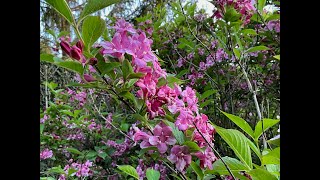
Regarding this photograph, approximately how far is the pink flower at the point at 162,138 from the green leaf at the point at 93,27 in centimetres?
23

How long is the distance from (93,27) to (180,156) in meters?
0.31

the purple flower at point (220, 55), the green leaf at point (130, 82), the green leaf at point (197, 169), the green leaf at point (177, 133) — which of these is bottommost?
the green leaf at point (197, 169)

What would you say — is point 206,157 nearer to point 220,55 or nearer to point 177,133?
point 177,133

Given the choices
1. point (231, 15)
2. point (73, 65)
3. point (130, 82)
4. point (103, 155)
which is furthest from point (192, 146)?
point (103, 155)

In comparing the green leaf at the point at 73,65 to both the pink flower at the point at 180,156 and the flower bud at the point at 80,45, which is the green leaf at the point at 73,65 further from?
the pink flower at the point at 180,156

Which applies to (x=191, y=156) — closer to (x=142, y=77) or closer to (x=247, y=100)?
(x=142, y=77)

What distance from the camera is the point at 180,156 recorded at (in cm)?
76

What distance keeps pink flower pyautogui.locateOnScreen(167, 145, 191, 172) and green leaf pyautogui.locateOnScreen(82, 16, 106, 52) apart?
0.27m

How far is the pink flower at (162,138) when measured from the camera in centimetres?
76

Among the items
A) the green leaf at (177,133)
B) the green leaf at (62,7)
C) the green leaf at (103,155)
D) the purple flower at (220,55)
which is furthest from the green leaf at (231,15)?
the green leaf at (103,155)

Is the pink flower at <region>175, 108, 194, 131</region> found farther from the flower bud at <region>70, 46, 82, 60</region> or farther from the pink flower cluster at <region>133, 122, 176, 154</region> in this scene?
the flower bud at <region>70, 46, 82, 60</region>

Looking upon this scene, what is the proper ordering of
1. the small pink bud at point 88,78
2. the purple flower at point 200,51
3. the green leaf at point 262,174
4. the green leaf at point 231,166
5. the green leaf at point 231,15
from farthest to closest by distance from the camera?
1. the purple flower at point 200,51
2. the green leaf at point 231,15
3. the small pink bud at point 88,78
4. the green leaf at point 231,166
5. the green leaf at point 262,174
